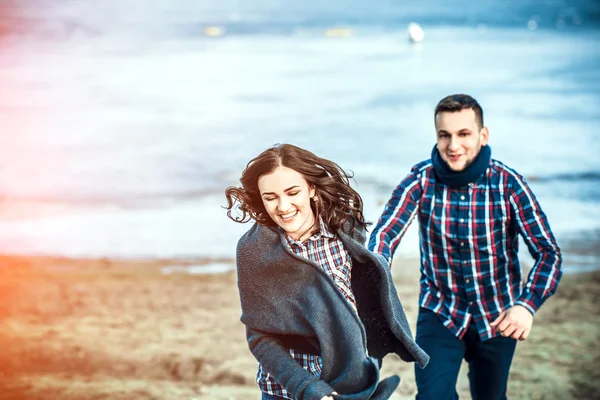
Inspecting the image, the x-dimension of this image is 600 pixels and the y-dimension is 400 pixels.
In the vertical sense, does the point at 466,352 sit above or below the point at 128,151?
below

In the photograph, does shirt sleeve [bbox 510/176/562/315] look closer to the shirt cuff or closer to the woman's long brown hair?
the shirt cuff

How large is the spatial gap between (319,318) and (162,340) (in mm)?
3466

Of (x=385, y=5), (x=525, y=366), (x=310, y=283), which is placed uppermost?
(x=385, y=5)

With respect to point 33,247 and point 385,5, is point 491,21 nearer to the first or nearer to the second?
point 385,5

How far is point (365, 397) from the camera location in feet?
8.29

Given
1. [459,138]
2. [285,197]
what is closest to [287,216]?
[285,197]

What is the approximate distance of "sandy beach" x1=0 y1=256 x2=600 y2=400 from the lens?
4996 millimetres

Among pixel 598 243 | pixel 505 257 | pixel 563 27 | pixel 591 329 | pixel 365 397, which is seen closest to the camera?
pixel 365 397

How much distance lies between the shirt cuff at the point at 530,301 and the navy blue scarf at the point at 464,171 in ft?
1.73

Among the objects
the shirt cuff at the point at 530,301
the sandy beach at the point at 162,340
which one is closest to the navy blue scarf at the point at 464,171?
the shirt cuff at the point at 530,301

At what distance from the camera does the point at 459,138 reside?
11.0ft

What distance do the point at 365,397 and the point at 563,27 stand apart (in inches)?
1887

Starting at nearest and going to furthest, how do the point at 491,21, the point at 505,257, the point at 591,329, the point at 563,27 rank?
the point at 505,257 < the point at 591,329 < the point at 563,27 < the point at 491,21

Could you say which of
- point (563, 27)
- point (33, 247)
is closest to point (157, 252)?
point (33, 247)
